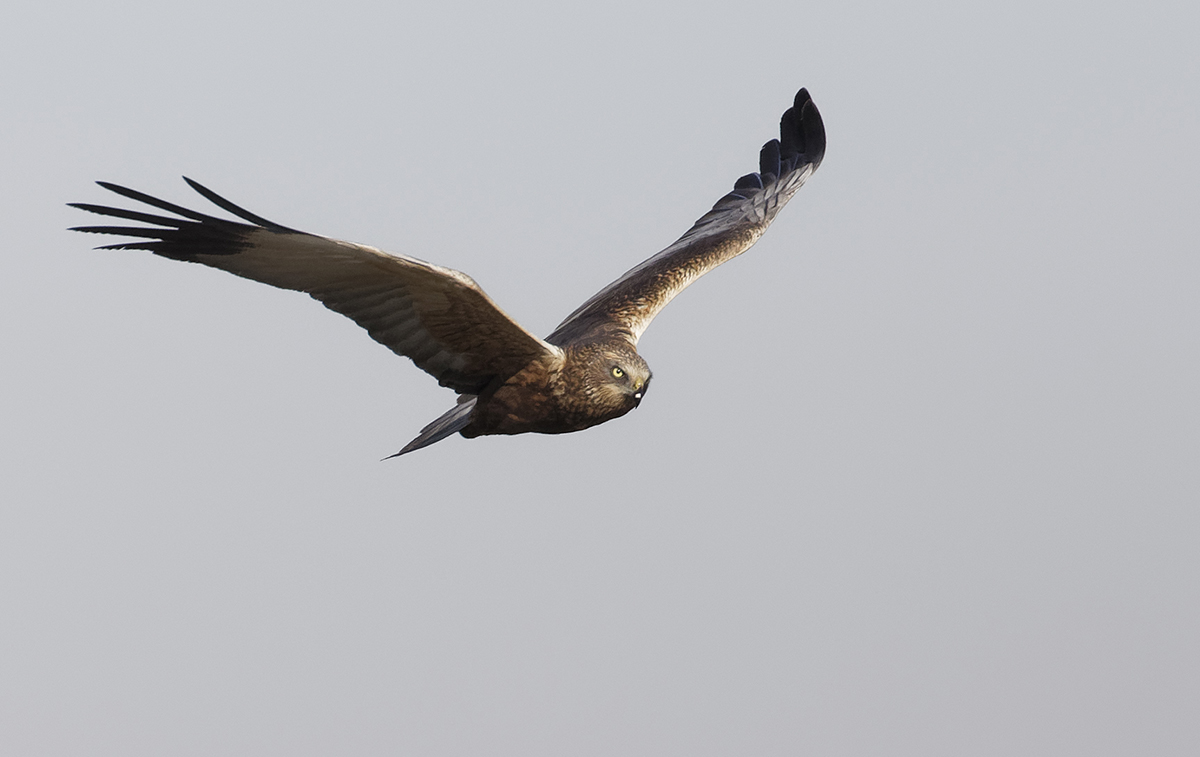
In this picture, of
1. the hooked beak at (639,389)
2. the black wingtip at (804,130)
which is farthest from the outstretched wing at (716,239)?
the hooked beak at (639,389)

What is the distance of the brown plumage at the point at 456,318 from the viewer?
21.5ft

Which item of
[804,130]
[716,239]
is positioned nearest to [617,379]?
[716,239]

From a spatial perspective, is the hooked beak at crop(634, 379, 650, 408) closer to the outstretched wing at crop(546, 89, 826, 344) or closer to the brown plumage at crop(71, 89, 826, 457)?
the brown plumage at crop(71, 89, 826, 457)

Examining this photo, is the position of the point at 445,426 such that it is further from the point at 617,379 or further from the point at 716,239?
the point at 716,239

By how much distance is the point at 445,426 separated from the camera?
26.5ft

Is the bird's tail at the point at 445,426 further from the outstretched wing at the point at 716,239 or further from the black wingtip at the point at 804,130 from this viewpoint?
the black wingtip at the point at 804,130

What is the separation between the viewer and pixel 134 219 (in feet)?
21.2

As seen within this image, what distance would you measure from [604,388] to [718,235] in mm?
3185

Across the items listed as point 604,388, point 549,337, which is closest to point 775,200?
point 549,337

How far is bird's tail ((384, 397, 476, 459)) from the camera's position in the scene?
7.92m

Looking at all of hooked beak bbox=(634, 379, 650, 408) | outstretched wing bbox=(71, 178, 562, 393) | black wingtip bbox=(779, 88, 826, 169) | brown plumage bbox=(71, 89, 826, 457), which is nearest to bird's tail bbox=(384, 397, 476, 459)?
brown plumage bbox=(71, 89, 826, 457)

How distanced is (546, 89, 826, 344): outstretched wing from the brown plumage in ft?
0.07

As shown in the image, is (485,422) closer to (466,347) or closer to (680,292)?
(466,347)

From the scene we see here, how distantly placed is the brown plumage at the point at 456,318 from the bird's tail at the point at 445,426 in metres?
0.01
